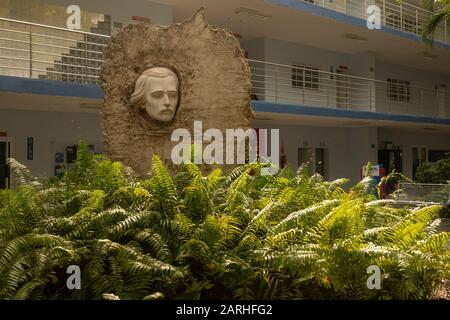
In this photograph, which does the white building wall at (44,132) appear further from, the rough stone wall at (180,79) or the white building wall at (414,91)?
the white building wall at (414,91)

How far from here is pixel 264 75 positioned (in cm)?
1756

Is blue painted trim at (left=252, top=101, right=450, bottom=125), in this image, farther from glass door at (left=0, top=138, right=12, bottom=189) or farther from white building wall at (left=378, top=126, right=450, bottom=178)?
glass door at (left=0, top=138, right=12, bottom=189)

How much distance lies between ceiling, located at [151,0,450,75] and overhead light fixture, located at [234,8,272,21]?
0.17 meters

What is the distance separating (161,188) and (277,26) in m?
14.6

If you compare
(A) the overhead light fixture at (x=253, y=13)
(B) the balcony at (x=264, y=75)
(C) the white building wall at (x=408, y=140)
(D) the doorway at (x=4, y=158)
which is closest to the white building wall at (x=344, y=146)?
(B) the balcony at (x=264, y=75)

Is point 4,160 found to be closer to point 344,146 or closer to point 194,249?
point 194,249

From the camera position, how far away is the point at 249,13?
1620cm

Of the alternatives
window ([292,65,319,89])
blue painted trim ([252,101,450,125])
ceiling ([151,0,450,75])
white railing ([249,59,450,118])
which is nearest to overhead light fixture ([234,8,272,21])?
ceiling ([151,0,450,75])

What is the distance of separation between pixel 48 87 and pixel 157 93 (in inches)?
256

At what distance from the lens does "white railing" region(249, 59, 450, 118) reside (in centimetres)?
1867

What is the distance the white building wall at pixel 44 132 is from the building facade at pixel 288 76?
0.03 m

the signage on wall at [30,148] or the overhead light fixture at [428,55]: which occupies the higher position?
the overhead light fixture at [428,55]

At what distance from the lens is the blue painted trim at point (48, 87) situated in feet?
35.8
